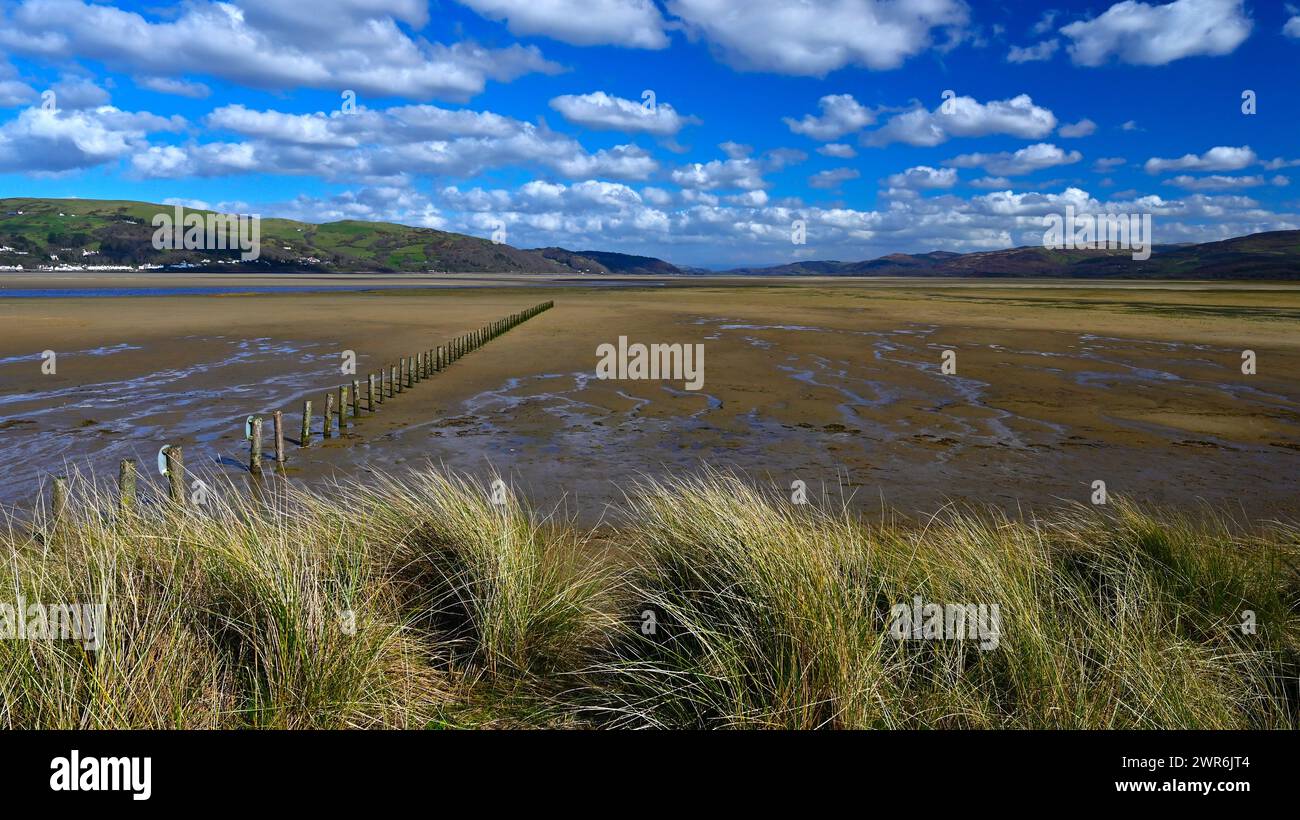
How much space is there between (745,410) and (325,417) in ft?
34.5

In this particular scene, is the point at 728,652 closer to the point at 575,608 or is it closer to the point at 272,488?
the point at 575,608

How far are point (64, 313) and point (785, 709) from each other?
62.5 meters

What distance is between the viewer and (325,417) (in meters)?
17.7

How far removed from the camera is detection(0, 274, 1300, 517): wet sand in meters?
14.6

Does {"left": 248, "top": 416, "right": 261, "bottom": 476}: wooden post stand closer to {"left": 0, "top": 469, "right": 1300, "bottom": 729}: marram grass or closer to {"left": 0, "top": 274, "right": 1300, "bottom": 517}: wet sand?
{"left": 0, "top": 274, "right": 1300, "bottom": 517}: wet sand

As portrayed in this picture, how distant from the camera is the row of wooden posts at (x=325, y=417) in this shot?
29.6 feet

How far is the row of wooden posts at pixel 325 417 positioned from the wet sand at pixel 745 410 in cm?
53

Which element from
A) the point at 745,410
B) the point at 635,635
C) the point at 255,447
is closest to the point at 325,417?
the point at 255,447

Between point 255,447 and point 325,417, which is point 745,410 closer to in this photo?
point 325,417

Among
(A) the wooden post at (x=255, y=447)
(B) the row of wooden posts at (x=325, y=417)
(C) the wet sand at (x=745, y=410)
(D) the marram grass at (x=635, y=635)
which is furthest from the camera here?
(C) the wet sand at (x=745, y=410)

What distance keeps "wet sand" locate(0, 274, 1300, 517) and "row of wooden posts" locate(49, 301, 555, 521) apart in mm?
525

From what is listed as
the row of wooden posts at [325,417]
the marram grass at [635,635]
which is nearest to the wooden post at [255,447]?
the row of wooden posts at [325,417]

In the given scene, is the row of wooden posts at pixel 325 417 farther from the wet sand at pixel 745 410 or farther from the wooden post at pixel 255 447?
the wet sand at pixel 745 410

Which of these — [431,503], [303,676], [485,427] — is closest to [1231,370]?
[485,427]
